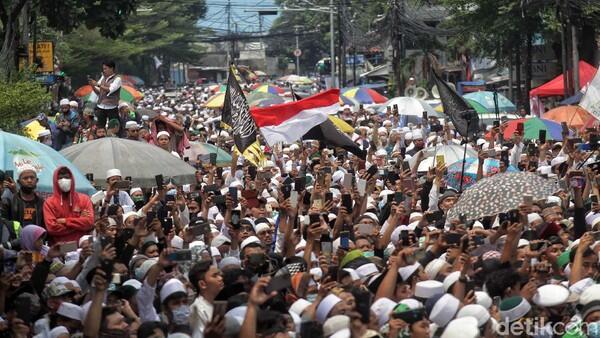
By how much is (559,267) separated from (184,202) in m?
4.39

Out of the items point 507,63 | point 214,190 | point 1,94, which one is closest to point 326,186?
point 214,190

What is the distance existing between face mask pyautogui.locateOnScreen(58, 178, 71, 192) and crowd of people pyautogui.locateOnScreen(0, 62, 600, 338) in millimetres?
11

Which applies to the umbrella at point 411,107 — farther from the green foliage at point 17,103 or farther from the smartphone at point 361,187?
the smartphone at point 361,187

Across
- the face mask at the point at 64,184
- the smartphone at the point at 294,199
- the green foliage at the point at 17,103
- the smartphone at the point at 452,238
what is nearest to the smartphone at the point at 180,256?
the smartphone at the point at 452,238

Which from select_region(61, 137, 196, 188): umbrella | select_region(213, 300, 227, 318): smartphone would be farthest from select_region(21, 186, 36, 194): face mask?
select_region(213, 300, 227, 318): smartphone

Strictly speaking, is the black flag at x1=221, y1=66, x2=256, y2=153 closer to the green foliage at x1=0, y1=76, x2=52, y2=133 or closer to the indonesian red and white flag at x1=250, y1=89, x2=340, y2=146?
the indonesian red and white flag at x1=250, y1=89, x2=340, y2=146

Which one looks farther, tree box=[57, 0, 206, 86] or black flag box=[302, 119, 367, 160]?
tree box=[57, 0, 206, 86]

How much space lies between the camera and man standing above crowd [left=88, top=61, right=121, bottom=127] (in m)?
18.8

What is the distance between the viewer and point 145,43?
84062 mm

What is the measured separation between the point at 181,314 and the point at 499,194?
412cm

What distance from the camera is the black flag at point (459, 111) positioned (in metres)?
16.8

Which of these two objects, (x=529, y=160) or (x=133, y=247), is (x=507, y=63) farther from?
(x=133, y=247)

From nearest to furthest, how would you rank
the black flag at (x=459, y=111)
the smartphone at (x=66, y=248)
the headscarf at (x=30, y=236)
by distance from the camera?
the smartphone at (x=66, y=248) → the headscarf at (x=30, y=236) → the black flag at (x=459, y=111)

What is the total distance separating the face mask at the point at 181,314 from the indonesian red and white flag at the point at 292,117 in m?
9.24
